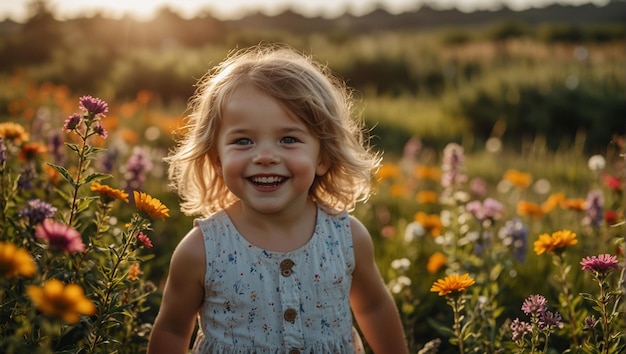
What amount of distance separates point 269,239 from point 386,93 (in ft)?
39.7

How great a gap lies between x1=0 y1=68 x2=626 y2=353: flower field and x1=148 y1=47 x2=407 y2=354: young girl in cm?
19

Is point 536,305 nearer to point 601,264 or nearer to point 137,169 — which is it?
point 601,264

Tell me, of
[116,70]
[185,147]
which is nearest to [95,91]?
[116,70]

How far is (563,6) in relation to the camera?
54062 millimetres

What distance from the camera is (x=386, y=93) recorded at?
1418cm

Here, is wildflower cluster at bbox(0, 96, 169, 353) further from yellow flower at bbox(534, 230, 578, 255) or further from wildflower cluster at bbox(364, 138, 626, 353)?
yellow flower at bbox(534, 230, 578, 255)

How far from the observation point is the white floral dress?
2277 millimetres

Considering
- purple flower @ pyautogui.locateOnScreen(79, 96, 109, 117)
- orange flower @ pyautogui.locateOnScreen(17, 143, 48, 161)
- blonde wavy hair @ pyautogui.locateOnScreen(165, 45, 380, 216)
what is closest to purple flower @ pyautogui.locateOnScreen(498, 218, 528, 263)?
blonde wavy hair @ pyautogui.locateOnScreen(165, 45, 380, 216)

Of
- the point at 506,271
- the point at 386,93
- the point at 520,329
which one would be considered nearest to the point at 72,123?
the point at 520,329

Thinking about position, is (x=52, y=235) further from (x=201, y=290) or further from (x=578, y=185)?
(x=578, y=185)

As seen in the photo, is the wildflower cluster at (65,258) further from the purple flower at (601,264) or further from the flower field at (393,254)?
the purple flower at (601,264)

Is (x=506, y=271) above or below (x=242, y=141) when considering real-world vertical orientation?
below

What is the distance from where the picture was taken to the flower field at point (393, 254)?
1.88 meters

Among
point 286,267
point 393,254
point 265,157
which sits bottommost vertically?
point 393,254
